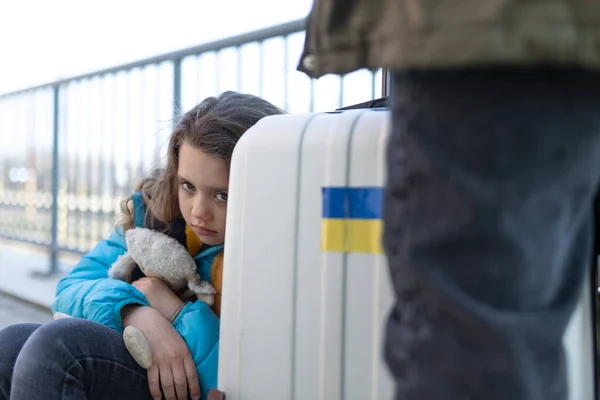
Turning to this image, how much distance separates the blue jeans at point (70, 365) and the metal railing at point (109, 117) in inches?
31.7

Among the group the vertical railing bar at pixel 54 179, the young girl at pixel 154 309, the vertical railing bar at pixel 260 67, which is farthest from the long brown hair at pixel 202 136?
the vertical railing bar at pixel 54 179

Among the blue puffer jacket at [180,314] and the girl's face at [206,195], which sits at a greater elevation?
the girl's face at [206,195]

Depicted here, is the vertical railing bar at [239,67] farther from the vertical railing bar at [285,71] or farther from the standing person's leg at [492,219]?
A: the standing person's leg at [492,219]

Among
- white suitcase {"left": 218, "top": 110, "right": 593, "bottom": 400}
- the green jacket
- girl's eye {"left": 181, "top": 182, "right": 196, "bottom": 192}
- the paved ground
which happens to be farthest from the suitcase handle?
the paved ground

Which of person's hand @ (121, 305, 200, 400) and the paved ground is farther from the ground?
person's hand @ (121, 305, 200, 400)

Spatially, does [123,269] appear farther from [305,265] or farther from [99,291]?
[305,265]

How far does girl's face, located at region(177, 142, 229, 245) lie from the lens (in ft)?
4.07

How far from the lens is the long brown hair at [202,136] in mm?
1282

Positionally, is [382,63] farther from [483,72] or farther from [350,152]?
[350,152]

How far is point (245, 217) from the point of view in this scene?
949mm

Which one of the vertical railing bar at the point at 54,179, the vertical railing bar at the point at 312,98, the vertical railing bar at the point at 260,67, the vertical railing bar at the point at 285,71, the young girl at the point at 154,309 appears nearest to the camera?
the young girl at the point at 154,309

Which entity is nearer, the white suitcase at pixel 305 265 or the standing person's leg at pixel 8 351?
the white suitcase at pixel 305 265

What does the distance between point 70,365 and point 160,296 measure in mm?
246

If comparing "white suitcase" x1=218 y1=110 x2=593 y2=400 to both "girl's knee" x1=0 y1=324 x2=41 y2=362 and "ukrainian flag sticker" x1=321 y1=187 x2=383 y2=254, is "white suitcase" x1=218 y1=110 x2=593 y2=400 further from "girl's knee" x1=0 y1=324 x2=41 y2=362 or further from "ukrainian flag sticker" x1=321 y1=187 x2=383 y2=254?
"girl's knee" x1=0 y1=324 x2=41 y2=362
